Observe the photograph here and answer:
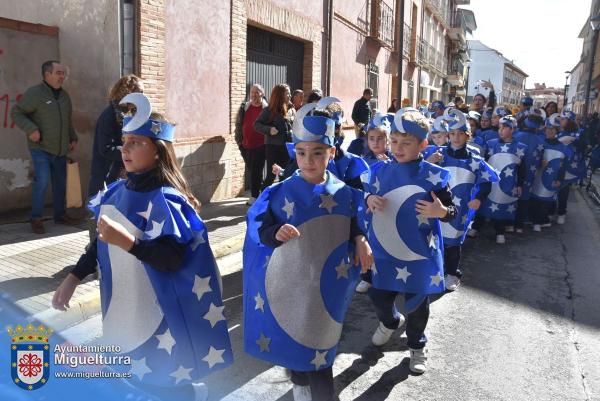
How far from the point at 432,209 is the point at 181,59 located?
570cm

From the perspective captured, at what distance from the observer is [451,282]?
5.68m

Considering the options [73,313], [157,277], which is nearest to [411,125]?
[157,277]

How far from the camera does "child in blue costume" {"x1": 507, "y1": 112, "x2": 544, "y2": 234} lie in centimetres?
822

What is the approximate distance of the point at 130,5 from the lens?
7.11 m

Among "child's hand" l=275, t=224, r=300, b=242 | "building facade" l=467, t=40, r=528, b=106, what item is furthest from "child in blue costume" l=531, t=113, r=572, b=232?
"building facade" l=467, t=40, r=528, b=106

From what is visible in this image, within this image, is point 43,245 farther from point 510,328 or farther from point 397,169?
point 510,328

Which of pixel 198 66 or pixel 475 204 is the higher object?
pixel 198 66

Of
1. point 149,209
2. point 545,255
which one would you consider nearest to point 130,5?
point 149,209

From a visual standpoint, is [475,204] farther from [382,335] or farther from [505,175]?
[505,175]

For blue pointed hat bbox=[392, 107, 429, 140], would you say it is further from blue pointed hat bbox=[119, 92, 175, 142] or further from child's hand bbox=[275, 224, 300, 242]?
blue pointed hat bbox=[119, 92, 175, 142]

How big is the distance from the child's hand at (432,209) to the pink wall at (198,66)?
529cm

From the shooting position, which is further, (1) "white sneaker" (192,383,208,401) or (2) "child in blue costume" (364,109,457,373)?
(2) "child in blue costume" (364,109,457,373)

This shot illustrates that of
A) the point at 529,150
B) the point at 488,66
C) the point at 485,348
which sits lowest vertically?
the point at 485,348

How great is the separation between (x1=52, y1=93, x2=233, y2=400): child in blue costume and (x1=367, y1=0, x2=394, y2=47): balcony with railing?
15650 millimetres
